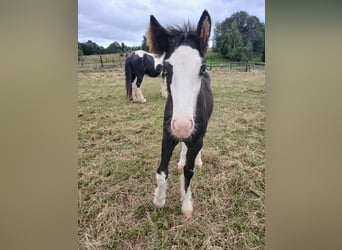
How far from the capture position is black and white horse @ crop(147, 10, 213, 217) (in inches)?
54.4

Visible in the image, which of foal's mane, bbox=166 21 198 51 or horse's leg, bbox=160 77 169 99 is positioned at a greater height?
foal's mane, bbox=166 21 198 51

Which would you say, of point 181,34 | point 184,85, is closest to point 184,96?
point 184,85

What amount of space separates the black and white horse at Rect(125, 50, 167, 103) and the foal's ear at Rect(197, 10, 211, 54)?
24 centimetres

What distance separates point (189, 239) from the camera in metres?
1.44

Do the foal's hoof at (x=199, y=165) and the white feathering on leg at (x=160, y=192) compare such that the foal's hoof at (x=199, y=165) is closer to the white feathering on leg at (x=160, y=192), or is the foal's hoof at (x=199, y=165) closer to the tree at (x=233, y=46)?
the white feathering on leg at (x=160, y=192)

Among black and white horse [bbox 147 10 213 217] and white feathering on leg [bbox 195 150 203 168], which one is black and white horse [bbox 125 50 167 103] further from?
white feathering on leg [bbox 195 150 203 168]

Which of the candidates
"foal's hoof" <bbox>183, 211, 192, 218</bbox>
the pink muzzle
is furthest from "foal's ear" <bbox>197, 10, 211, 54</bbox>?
"foal's hoof" <bbox>183, 211, 192, 218</bbox>

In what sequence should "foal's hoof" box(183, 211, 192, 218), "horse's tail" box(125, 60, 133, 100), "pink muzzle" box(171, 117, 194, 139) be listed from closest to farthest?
"pink muzzle" box(171, 117, 194, 139) → "foal's hoof" box(183, 211, 192, 218) → "horse's tail" box(125, 60, 133, 100)

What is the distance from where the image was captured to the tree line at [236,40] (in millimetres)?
1506

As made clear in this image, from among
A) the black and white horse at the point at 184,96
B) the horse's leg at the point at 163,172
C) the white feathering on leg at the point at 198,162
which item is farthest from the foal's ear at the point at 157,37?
the white feathering on leg at the point at 198,162

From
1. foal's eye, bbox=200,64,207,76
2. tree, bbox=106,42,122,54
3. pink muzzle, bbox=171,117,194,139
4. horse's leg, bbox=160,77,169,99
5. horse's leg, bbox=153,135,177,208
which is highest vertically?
tree, bbox=106,42,122,54

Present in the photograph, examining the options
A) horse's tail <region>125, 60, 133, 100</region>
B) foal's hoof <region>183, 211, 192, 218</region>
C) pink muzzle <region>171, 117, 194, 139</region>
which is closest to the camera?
pink muzzle <region>171, 117, 194, 139</region>
